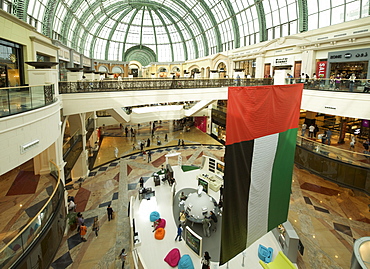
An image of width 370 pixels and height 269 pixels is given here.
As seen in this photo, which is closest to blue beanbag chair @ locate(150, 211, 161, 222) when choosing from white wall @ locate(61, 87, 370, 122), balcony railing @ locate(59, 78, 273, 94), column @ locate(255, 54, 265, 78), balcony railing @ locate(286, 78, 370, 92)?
white wall @ locate(61, 87, 370, 122)

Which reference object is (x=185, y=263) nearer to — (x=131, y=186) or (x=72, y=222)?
(x=72, y=222)

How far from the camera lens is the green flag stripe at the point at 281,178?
443cm

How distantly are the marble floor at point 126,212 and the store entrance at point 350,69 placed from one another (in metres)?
8.54

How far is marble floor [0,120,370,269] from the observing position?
9.44 meters

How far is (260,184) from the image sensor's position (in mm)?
4129

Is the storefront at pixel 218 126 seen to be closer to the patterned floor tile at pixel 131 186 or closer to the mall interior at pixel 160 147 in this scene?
the mall interior at pixel 160 147

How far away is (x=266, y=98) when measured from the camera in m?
3.90

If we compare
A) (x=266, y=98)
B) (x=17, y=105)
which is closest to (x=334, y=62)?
(x=266, y=98)

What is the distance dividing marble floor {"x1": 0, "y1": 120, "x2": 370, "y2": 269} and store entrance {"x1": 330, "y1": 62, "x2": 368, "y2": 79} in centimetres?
854

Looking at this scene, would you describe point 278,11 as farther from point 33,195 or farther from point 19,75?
point 33,195

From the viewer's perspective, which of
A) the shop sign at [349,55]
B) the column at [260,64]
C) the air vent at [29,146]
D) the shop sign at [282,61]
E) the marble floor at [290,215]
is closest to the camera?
the air vent at [29,146]

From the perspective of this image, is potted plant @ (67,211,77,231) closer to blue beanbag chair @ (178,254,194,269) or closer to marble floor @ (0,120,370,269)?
marble floor @ (0,120,370,269)

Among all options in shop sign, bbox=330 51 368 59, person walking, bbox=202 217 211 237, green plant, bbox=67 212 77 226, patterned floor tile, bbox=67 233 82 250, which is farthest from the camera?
shop sign, bbox=330 51 368 59

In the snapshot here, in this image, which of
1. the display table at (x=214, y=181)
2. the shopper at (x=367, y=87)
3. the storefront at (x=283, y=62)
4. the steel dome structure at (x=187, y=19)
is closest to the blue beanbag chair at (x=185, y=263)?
the display table at (x=214, y=181)
